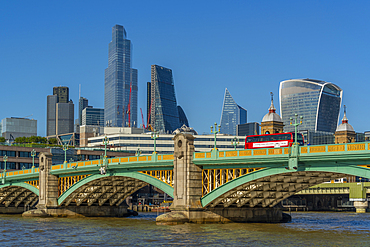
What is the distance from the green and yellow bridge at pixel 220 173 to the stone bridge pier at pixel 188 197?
13 cm

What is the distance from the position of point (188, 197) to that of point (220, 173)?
5.03m

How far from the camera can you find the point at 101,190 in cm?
9038

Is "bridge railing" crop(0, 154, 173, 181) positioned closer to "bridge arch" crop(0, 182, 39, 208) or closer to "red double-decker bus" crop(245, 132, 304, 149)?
"bridge arch" crop(0, 182, 39, 208)

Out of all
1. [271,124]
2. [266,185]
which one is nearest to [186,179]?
[266,185]

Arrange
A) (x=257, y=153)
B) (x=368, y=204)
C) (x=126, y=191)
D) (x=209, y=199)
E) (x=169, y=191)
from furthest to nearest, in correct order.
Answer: (x=368, y=204) < (x=126, y=191) < (x=169, y=191) < (x=209, y=199) < (x=257, y=153)

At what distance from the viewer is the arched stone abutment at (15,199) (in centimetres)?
11157

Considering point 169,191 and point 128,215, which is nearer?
point 169,191

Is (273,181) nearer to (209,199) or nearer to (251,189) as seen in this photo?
(251,189)

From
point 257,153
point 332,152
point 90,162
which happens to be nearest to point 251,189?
point 257,153

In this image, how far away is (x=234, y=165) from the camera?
6275 cm

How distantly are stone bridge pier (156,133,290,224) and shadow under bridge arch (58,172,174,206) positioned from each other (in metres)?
13.1

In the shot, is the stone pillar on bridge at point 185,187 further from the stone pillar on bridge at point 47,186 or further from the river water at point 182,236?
the stone pillar on bridge at point 47,186

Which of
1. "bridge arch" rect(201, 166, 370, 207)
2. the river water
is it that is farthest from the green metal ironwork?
"bridge arch" rect(201, 166, 370, 207)

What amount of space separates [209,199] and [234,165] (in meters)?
5.63
